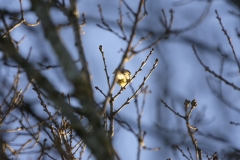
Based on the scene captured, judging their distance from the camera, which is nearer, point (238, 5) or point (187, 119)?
point (238, 5)

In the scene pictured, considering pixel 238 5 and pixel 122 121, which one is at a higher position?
pixel 238 5

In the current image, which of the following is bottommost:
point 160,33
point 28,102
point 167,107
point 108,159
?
point 108,159

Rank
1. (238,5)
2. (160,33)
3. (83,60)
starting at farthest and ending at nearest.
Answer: (160,33) → (238,5) → (83,60)

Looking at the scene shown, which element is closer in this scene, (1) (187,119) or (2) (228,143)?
(1) (187,119)

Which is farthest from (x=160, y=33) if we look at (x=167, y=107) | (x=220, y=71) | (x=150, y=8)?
(x=220, y=71)

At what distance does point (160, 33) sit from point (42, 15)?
1723 mm

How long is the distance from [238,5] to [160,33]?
68 centimetres

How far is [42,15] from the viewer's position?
1.53 meters

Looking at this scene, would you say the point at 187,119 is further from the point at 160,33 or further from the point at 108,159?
the point at 108,159

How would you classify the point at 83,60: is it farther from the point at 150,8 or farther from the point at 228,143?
the point at 228,143

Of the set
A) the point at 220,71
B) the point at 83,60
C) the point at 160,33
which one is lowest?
the point at 83,60

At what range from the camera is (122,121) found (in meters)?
3.13

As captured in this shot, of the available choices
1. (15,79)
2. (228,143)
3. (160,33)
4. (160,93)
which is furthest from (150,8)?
(15,79)

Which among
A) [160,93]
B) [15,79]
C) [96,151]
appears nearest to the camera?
[96,151]
